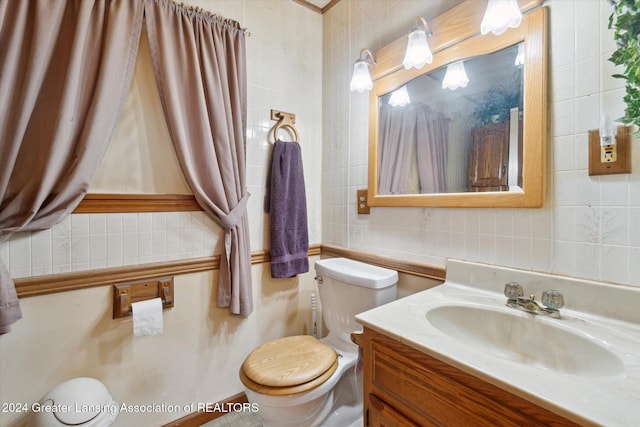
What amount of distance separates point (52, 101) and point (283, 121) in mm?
1009

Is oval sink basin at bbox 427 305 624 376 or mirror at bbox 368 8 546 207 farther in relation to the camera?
mirror at bbox 368 8 546 207

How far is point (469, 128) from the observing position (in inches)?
42.8

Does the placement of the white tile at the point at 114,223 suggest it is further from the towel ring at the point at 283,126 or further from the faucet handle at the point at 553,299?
the faucet handle at the point at 553,299

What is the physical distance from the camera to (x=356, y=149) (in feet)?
5.18

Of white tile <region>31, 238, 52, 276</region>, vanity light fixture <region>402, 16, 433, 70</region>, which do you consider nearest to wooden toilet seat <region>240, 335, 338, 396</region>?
white tile <region>31, 238, 52, 276</region>

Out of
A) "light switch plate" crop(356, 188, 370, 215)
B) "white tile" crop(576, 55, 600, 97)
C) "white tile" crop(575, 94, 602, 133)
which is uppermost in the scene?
"white tile" crop(576, 55, 600, 97)

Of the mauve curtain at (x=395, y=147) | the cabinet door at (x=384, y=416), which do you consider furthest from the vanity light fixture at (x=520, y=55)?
the cabinet door at (x=384, y=416)

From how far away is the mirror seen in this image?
0.90 metres

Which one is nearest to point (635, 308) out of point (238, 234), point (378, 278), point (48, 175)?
point (378, 278)

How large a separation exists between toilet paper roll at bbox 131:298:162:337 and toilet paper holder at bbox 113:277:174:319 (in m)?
0.04

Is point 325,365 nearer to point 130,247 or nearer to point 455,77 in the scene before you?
point 130,247

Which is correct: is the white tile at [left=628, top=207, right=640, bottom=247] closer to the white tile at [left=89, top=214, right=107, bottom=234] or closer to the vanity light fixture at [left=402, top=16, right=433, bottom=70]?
the vanity light fixture at [left=402, top=16, right=433, bottom=70]

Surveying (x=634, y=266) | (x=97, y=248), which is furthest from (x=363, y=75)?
(x=97, y=248)

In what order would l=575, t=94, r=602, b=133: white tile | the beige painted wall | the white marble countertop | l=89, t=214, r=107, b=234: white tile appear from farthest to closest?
l=89, t=214, r=107, b=234: white tile
the beige painted wall
l=575, t=94, r=602, b=133: white tile
the white marble countertop
